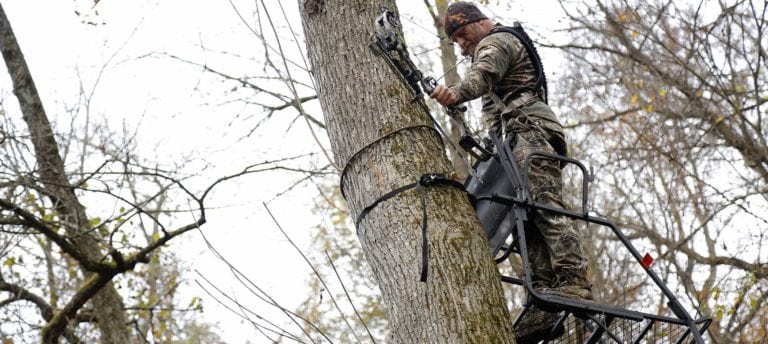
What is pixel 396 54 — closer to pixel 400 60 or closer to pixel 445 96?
pixel 400 60

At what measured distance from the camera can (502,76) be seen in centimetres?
428

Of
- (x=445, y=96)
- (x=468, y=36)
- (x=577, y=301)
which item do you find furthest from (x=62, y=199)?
(x=577, y=301)

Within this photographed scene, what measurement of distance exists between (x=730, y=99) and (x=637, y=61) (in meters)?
1.41

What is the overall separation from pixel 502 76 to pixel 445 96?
0.67 metres

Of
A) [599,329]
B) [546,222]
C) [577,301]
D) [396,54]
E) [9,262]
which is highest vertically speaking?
[9,262]

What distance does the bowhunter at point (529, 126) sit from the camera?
3.81 meters

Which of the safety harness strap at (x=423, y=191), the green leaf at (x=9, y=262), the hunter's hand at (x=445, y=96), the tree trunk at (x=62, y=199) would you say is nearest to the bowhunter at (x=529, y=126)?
the hunter's hand at (x=445, y=96)

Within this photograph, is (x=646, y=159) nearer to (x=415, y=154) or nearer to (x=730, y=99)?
(x=730, y=99)

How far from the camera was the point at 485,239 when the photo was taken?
3424 mm

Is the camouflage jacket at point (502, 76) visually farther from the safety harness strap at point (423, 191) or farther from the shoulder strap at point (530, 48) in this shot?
the safety harness strap at point (423, 191)

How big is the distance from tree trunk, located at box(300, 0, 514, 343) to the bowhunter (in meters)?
0.27

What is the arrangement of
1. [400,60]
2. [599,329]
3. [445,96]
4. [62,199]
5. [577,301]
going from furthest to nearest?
[62,199], [400,60], [445,96], [577,301], [599,329]

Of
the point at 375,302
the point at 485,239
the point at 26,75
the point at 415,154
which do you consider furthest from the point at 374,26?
the point at 375,302

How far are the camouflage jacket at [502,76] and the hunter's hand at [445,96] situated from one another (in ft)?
0.45
